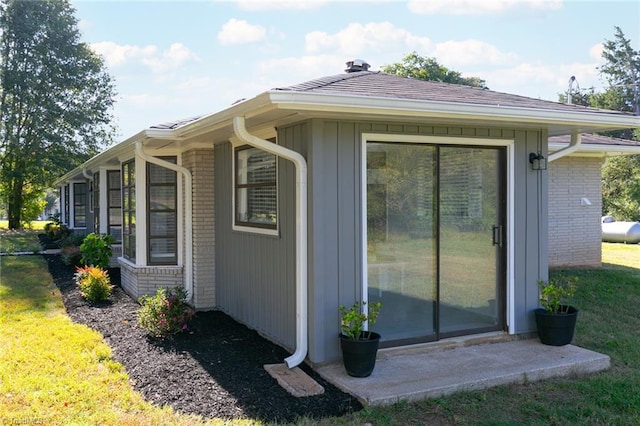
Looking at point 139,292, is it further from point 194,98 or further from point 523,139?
point 194,98

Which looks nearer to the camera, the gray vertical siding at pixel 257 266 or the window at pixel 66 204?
the gray vertical siding at pixel 257 266

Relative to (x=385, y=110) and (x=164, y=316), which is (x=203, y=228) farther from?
(x=385, y=110)

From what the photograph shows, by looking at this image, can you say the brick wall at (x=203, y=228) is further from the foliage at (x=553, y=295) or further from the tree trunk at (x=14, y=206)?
the tree trunk at (x=14, y=206)

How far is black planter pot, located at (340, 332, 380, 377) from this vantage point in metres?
4.36

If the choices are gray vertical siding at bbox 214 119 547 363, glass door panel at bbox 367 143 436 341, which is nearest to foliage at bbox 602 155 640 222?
gray vertical siding at bbox 214 119 547 363

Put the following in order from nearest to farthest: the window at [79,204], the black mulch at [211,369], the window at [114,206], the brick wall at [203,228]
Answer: the black mulch at [211,369] < the brick wall at [203,228] < the window at [114,206] < the window at [79,204]

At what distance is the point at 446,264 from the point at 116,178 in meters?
8.15

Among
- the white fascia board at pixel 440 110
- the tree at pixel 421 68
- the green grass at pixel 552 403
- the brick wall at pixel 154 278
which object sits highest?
the tree at pixel 421 68

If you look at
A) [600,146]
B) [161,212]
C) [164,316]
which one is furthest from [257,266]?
[600,146]

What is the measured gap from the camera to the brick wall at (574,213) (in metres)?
10.3

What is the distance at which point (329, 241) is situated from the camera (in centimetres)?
478

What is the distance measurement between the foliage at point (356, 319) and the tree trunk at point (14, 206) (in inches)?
941

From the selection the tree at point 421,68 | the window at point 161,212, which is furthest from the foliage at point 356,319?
the tree at point 421,68

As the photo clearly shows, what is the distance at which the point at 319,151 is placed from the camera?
469 cm
